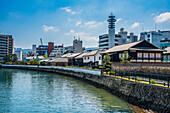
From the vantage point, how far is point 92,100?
83.7 feet

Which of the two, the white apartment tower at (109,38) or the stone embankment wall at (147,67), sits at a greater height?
the white apartment tower at (109,38)

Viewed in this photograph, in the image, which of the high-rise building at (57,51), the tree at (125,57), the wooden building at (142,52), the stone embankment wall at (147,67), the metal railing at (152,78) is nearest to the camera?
the metal railing at (152,78)

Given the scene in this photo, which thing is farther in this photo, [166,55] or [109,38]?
[109,38]

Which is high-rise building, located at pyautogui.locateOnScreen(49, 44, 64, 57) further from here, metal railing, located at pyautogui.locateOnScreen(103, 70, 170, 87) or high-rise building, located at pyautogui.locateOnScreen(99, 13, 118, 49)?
metal railing, located at pyautogui.locateOnScreen(103, 70, 170, 87)

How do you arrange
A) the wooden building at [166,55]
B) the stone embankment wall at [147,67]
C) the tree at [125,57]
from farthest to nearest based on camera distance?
the wooden building at [166,55], the tree at [125,57], the stone embankment wall at [147,67]

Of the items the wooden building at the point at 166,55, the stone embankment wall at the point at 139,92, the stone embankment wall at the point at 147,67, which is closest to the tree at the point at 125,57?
the stone embankment wall at the point at 147,67

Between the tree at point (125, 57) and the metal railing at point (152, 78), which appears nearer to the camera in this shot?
the metal railing at point (152, 78)

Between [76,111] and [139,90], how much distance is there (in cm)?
842

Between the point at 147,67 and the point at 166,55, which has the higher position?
the point at 166,55

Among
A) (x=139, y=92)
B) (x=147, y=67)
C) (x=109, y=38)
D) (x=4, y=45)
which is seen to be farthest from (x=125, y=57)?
(x=4, y=45)

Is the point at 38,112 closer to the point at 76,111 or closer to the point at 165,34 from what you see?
the point at 76,111

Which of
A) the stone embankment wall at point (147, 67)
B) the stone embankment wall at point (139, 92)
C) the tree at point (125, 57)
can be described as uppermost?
the tree at point (125, 57)

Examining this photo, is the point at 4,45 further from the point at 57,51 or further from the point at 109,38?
the point at 109,38

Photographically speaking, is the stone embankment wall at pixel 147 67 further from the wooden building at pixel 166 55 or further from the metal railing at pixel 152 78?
the wooden building at pixel 166 55
